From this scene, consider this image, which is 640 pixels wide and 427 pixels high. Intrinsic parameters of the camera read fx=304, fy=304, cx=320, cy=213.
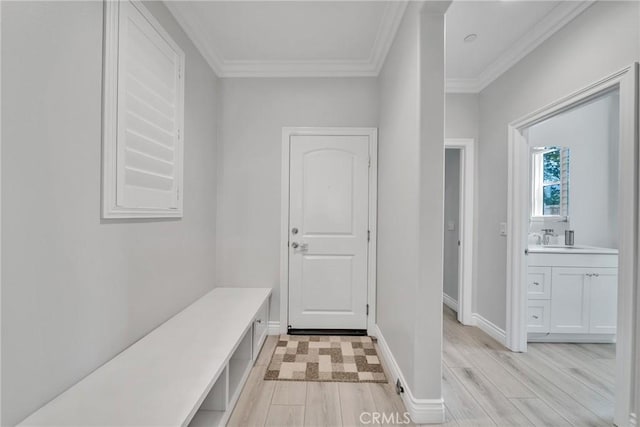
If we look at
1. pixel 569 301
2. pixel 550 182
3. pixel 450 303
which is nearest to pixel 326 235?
pixel 450 303

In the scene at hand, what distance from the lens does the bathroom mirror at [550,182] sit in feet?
11.2

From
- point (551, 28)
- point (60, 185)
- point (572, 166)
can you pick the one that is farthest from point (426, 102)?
point (572, 166)

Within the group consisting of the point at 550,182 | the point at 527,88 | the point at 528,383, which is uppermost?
the point at 527,88

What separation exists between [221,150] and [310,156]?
885 mm

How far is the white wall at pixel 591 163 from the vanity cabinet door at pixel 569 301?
0.75 metres

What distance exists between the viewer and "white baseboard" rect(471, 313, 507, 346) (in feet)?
9.40

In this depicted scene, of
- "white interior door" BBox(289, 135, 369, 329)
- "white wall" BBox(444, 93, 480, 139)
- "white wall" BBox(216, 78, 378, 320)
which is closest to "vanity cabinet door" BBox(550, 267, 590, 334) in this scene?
"white wall" BBox(444, 93, 480, 139)

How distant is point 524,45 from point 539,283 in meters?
2.12

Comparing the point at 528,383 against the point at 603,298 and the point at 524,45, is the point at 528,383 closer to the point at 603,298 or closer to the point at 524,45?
the point at 603,298

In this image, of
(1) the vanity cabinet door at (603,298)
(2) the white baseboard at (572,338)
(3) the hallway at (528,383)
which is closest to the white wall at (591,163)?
(1) the vanity cabinet door at (603,298)

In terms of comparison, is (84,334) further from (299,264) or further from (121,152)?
(299,264)

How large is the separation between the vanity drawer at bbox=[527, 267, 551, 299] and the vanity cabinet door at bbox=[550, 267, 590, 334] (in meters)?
0.04

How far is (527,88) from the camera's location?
262cm

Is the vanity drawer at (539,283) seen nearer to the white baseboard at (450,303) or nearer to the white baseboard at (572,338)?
the white baseboard at (572,338)
